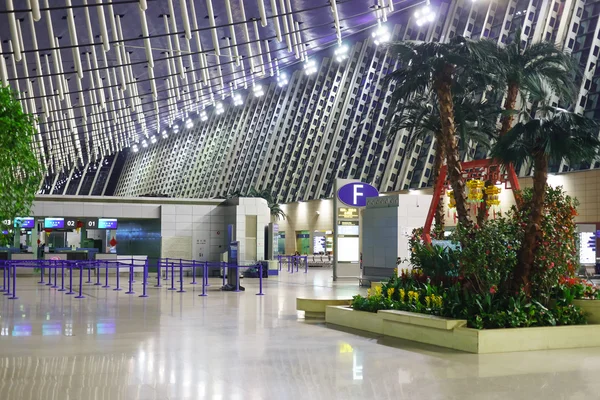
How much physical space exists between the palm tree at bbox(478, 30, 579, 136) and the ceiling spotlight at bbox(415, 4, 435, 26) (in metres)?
25.5

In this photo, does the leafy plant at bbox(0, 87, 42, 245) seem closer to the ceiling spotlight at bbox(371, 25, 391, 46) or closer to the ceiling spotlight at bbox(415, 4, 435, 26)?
the ceiling spotlight at bbox(415, 4, 435, 26)

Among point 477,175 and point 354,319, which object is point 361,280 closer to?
point 477,175

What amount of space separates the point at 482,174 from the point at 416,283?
11.2ft

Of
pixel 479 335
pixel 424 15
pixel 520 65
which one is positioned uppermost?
pixel 424 15

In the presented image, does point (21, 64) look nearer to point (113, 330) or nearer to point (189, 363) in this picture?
point (113, 330)

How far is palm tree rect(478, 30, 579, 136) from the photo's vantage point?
15.2 m

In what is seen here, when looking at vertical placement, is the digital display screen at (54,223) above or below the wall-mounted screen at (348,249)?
above

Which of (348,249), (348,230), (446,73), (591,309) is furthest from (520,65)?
(348,249)

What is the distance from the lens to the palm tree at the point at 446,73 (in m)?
14.1

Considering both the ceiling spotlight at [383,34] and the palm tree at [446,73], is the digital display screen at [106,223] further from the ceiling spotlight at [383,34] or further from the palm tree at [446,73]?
the palm tree at [446,73]

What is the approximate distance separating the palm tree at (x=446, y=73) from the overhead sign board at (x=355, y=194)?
11.3 meters

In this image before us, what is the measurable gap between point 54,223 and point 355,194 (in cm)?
1383

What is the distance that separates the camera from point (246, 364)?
8.27 metres

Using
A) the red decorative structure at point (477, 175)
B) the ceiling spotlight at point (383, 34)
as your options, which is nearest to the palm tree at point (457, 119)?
the red decorative structure at point (477, 175)
